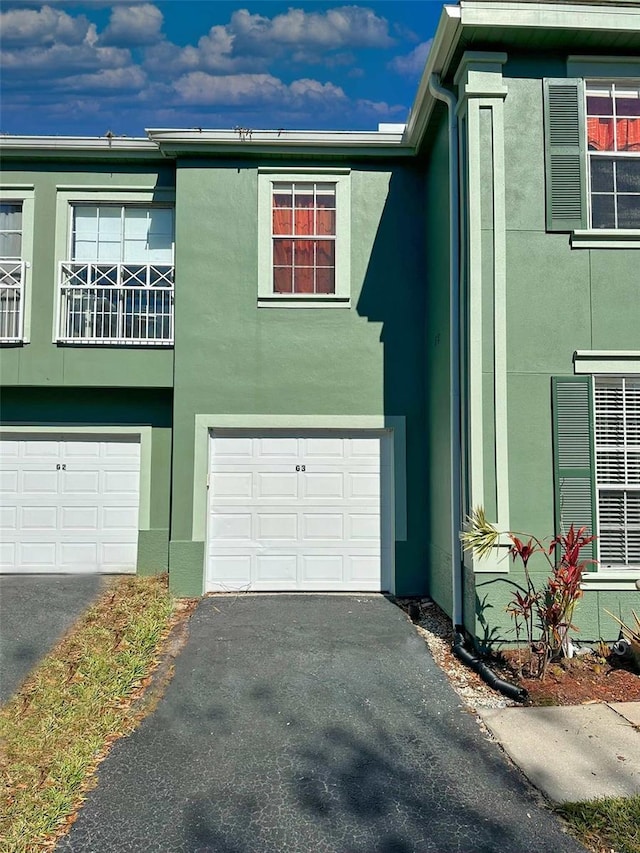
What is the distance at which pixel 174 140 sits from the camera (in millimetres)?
7898

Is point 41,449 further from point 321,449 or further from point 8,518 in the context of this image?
point 321,449

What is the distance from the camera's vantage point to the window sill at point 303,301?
803 cm

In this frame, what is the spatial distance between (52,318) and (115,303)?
0.93m

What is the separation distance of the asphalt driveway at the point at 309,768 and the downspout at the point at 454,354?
994 mm

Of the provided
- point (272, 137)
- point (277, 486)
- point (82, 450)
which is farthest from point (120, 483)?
point (272, 137)

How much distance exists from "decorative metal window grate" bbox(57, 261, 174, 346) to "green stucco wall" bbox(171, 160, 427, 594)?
45cm

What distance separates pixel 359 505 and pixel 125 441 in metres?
3.57

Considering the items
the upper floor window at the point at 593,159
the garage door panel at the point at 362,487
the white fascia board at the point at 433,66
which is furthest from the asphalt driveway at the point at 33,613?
the white fascia board at the point at 433,66

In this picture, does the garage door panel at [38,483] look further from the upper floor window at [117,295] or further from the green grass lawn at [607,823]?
the green grass lawn at [607,823]

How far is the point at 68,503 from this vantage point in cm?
848

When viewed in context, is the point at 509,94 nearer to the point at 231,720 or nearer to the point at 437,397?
the point at 437,397

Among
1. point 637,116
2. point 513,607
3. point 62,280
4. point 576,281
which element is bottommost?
point 513,607

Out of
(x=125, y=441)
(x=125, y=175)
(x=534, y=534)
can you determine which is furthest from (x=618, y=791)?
(x=125, y=175)

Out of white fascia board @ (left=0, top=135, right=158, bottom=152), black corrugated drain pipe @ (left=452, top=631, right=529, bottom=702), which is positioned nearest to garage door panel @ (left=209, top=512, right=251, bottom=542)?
black corrugated drain pipe @ (left=452, top=631, right=529, bottom=702)
